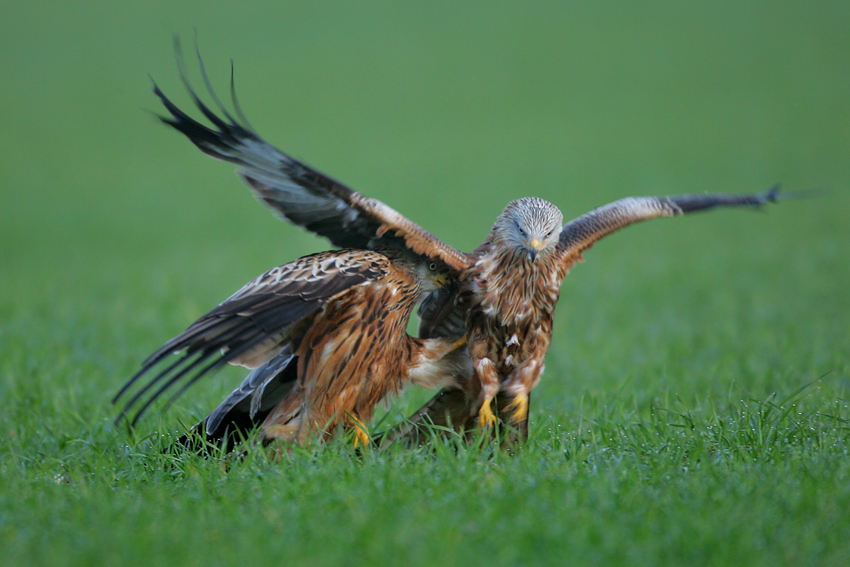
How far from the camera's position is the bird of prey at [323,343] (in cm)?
449

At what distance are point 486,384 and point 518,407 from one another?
0.23 meters

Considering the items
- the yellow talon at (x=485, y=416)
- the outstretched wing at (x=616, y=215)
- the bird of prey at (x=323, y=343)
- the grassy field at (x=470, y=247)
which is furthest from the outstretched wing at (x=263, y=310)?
the outstretched wing at (x=616, y=215)

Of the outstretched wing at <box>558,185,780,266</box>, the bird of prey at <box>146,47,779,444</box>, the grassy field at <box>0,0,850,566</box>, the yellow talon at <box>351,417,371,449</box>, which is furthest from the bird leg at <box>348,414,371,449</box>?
the outstretched wing at <box>558,185,780,266</box>

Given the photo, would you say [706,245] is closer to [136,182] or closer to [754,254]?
[754,254]

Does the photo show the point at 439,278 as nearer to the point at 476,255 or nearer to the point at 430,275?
the point at 430,275

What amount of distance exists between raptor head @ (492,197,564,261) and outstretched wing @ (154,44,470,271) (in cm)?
28

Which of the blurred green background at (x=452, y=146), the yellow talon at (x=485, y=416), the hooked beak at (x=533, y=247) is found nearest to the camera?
the hooked beak at (x=533, y=247)

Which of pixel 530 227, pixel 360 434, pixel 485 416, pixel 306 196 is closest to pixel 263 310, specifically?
pixel 306 196

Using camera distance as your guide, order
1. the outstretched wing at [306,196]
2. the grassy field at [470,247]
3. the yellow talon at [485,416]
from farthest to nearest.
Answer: the yellow talon at [485,416]
the outstretched wing at [306,196]
the grassy field at [470,247]

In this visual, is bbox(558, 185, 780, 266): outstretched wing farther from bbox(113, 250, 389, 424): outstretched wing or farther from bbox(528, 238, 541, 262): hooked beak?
bbox(113, 250, 389, 424): outstretched wing

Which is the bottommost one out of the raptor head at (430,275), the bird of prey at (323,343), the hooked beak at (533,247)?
the bird of prey at (323,343)

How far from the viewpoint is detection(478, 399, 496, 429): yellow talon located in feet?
16.0

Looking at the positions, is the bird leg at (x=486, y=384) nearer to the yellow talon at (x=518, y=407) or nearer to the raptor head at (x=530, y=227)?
the yellow talon at (x=518, y=407)

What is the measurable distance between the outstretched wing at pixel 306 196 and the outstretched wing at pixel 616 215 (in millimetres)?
721
